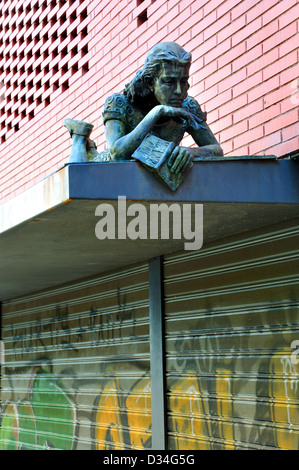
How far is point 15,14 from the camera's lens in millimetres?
10414

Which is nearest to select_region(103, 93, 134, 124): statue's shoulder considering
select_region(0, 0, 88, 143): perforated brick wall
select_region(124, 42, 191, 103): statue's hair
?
select_region(124, 42, 191, 103): statue's hair

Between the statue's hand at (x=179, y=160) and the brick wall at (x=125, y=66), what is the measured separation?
0.94 m

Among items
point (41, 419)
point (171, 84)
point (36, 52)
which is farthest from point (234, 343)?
point (36, 52)

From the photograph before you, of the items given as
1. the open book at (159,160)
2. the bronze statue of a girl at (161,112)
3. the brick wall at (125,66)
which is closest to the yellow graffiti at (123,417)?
the brick wall at (125,66)

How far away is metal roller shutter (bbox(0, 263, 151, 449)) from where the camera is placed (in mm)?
7117

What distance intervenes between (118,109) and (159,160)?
992 mm

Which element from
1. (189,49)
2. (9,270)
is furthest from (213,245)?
(9,270)

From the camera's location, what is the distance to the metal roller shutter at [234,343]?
17.0ft

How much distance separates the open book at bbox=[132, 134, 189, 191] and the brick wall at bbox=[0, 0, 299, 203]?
1044 millimetres

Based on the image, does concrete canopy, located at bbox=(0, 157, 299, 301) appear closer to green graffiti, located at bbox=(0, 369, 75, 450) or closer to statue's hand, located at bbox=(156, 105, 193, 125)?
statue's hand, located at bbox=(156, 105, 193, 125)

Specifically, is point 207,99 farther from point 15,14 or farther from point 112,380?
point 15,14

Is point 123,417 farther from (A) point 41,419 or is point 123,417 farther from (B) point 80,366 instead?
(A) point 41,419

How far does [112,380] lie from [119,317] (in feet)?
Result: 2.12

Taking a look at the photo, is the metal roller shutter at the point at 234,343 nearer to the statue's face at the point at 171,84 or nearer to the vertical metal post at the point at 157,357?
the vertical metal post at the point at 157,357
